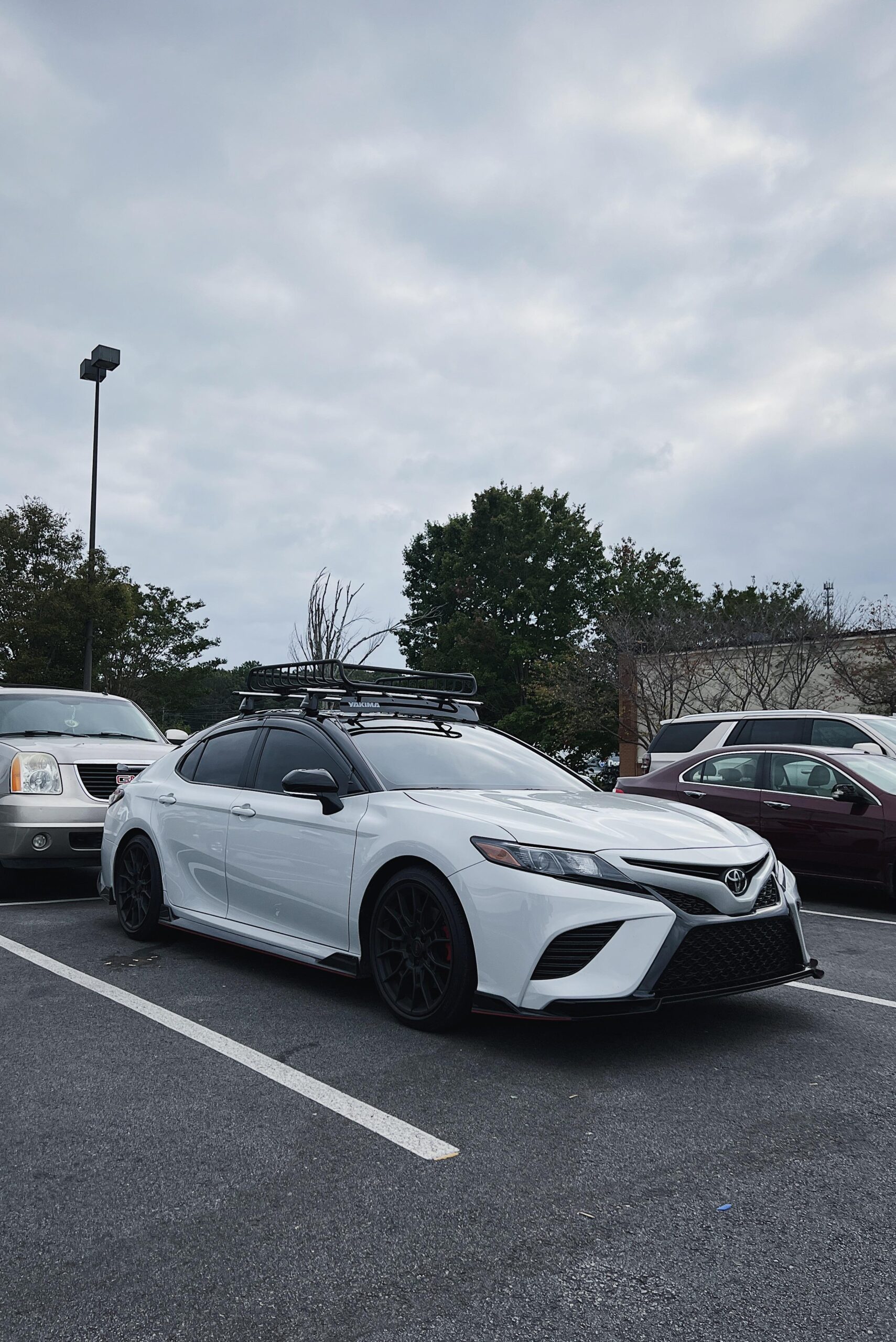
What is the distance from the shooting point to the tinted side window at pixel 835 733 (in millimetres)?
10078

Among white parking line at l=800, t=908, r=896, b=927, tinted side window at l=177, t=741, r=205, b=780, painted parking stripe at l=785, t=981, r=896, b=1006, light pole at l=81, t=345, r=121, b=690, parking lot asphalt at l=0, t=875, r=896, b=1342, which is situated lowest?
parking lot asphalt at l=0, t=875, r=896, b=1342

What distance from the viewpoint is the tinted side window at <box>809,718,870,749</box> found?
10.1 meters

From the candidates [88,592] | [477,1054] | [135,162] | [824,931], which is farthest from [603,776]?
[477,1054]

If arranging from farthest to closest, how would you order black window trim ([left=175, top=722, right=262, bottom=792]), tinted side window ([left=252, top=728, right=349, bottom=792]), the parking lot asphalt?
black window trim ([left=175, top=722, right=262, bottom=792])
tinted side window ([left=252, top=728, right=349, bottom=792])
the parking lot asphalt

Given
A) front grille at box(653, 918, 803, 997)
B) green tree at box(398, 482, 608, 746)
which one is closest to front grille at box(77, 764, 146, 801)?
front grille at box(653, 918, 803, 997)

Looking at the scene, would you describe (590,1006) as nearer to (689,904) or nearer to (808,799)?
(689,904)

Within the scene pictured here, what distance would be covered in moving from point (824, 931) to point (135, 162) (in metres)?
11.9

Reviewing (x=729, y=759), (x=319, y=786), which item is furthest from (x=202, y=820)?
(x=729, y=759)

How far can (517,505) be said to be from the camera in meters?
55.0

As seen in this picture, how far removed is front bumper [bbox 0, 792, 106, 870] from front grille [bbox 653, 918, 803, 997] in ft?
17.9

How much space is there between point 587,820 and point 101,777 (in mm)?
5470

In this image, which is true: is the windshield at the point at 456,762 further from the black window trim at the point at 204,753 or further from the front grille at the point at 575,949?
the front grille at the point at 575,949

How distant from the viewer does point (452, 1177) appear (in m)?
3.14

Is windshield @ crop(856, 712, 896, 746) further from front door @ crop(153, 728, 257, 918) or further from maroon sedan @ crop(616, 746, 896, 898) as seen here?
front door @ crop(153, 728, 257, 918)
